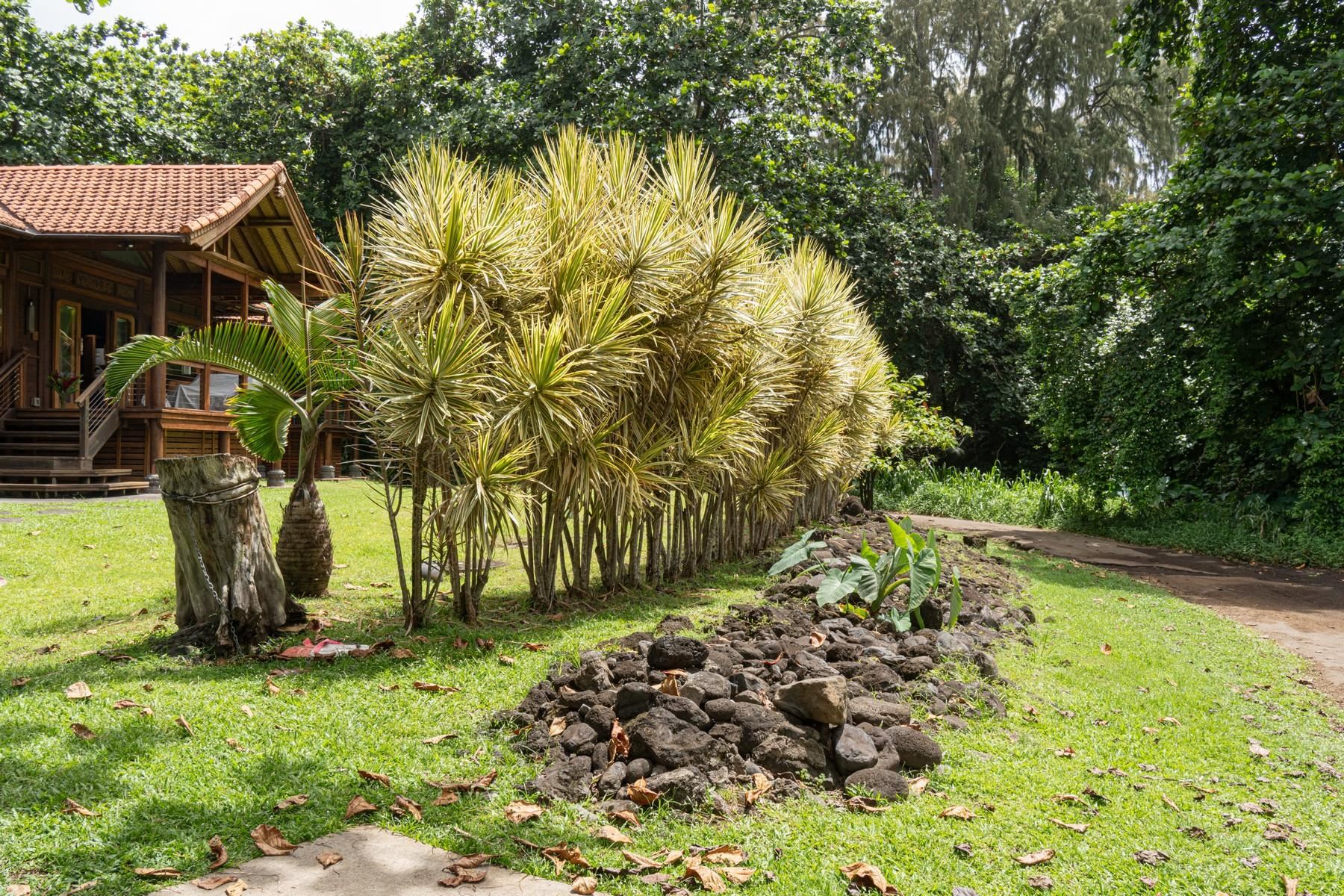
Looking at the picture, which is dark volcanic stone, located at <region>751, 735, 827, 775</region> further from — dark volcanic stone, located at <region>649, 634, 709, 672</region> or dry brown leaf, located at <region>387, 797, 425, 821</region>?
dry brown leaf, located at <region>387, 797, 425, 821</region>

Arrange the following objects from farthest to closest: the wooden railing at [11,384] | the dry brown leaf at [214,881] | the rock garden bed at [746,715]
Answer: the wooden railing at [11,384] < the rock garden bed at [746,715] < the dry brown leaf at [214,881]

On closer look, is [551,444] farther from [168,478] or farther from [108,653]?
[108,653]

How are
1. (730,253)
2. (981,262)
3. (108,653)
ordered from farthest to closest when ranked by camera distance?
(981,262) < (730,253) < (108,653)

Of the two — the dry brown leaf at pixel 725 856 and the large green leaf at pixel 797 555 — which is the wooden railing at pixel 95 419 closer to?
the large green leaf at pixel 797 555

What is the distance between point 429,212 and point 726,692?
11.4ft

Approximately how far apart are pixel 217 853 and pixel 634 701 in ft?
5.73

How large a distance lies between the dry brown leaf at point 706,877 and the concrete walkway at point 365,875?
413 mm

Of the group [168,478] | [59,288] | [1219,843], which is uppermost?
[59,288]

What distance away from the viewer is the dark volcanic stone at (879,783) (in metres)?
3.84

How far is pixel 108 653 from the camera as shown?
17.5 feet

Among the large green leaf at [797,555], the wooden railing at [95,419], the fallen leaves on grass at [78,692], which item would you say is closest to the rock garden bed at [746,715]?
the large green leaf at [797,555]

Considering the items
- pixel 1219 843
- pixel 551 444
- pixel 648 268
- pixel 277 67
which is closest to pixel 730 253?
pixel 648 268

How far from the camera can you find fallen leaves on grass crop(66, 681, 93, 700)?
442 centimetres

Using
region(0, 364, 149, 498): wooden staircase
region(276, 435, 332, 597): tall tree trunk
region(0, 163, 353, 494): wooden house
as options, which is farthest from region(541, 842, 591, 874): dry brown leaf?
region(0, 364, 149, 498): wooden staircase
